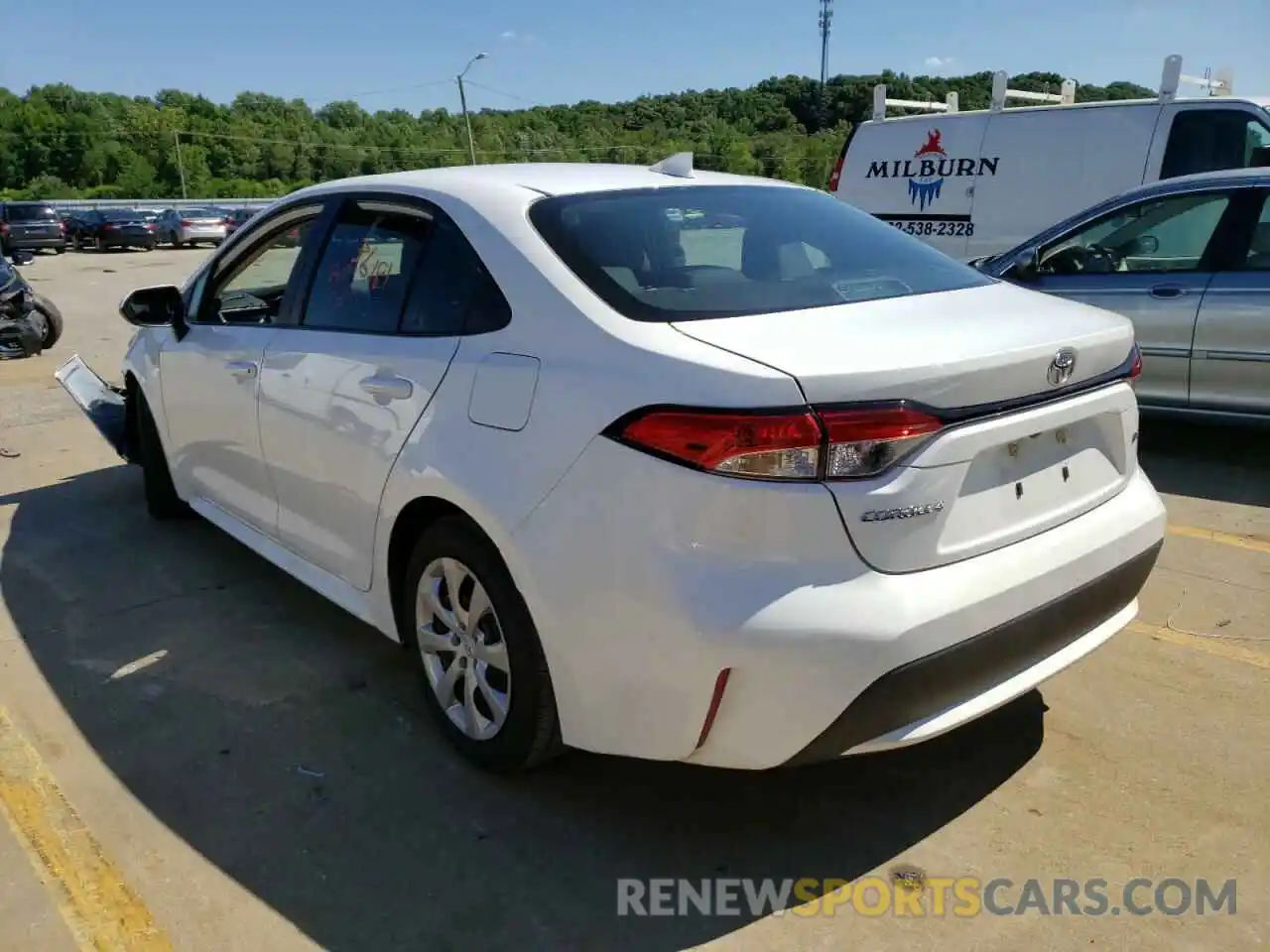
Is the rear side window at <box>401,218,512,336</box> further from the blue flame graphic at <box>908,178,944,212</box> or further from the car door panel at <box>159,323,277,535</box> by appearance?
the blue flame graphic at <box>908,178,944,212</box>

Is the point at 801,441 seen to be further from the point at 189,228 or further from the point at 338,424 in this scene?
the point at 189,228

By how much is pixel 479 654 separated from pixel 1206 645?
103 inches

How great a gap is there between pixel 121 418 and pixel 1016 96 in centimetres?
884

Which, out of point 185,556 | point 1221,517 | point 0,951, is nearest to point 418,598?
point 0,951

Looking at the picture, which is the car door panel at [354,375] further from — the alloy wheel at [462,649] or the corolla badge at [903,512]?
the corolla badge at [903,512]

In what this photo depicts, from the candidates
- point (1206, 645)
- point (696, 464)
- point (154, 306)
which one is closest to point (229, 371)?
point (154, 306)

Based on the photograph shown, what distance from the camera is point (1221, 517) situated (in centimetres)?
513

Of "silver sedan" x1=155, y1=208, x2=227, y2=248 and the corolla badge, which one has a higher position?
the corolla badge

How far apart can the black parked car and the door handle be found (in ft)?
111

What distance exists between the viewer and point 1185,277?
591 cm

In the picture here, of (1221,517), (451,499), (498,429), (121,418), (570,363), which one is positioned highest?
(570,363)

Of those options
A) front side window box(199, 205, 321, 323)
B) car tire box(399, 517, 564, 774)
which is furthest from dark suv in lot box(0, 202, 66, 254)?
car tire box(399, 517, 564, 774)

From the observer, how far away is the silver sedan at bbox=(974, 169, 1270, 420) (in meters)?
5.66

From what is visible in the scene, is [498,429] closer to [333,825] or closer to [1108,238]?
[333,825]
